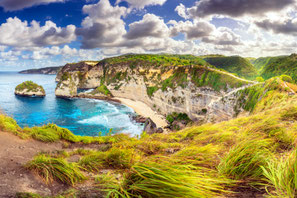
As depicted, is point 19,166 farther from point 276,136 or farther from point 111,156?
point 276,136

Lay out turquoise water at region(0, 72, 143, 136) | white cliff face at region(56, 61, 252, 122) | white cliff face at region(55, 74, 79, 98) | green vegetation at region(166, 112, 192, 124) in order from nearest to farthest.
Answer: white cliff face at region(56, 61, 252, 122) < turquoise water at region(0, 72, 143, 136) < green vegetation at region(166, 112, 192, 124) < white cliff face at region(55, 74, 79, 98)

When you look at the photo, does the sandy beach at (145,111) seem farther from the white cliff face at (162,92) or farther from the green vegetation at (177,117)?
the white cliff face at (162,92)

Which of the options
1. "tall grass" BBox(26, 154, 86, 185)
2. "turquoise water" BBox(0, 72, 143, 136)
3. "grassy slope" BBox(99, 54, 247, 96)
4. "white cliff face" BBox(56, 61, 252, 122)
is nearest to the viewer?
"tall grass" BBox(26, 154, 86, 185)

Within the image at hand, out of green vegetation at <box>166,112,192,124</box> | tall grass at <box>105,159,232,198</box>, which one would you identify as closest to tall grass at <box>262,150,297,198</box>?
tall grass at <box>105,159,232,198</box>

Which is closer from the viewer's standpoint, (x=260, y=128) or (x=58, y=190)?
(x=58, y=190)

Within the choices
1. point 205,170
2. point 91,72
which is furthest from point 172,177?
point 91,72

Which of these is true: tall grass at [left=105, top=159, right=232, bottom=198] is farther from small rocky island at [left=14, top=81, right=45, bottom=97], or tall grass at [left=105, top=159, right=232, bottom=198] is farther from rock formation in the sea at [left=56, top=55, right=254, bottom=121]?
small rocky island at [left=14, top=81, right=45, bottom=97]
